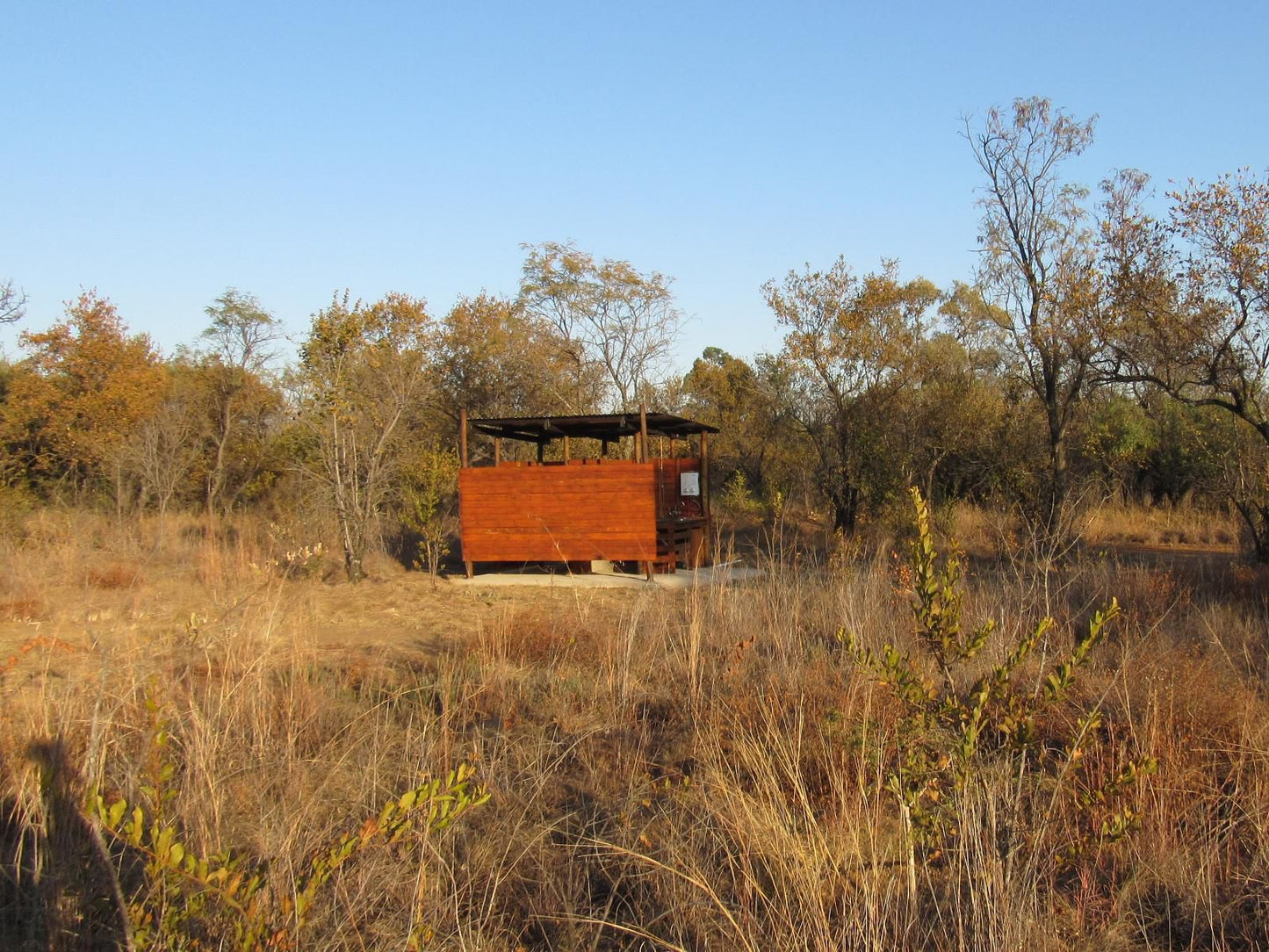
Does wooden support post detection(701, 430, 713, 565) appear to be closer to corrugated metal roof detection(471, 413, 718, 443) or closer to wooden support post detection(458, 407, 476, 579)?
corrugated metal roof detection(471, 413, 718, 443)

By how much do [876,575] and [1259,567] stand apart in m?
4.65

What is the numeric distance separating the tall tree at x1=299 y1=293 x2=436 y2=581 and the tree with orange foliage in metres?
7.90

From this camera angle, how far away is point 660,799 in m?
4.03

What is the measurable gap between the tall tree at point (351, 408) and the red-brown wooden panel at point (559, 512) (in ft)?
4.43

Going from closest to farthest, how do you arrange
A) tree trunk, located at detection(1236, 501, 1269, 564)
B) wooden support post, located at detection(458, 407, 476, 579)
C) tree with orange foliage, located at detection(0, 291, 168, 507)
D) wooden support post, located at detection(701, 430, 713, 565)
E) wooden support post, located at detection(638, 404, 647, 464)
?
tree trunk, located at detection(1236, 501, 1269, 564) → wooden support post, located at detection(638, 404, 647, 464) → wooden support post, located at detection(458, 407, 476, 579) → wooden support post, located at detection(701, 430, 713, 565) → tree with orange foliage, located at detection(0, 291, 168, 507)

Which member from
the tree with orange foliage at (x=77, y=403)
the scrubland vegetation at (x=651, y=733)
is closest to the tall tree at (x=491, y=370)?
the tree with orange foliage at (x=77, y=403)

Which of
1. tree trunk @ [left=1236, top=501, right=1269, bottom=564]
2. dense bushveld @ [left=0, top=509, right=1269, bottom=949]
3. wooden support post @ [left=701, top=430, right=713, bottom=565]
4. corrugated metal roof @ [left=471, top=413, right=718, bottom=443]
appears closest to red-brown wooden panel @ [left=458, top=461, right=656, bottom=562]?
corrugated metal roof @ [left=471, top=413, right=718, bottom=443]

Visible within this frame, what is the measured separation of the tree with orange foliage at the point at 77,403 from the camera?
18.9 meters

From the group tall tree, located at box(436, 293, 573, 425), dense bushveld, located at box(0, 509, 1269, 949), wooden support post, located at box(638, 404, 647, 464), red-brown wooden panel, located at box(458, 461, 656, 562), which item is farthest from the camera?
tall tree, located at box(436, 293, 573, 425)

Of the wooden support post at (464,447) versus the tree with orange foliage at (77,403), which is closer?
the wooden support post at (464,447)

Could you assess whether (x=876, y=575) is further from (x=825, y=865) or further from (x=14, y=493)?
(x=14, y=493)

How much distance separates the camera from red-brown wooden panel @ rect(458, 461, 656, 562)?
13000mm

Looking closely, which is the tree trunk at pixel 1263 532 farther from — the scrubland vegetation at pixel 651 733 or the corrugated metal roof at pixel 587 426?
the corrugated metal roof at pixel 587 426

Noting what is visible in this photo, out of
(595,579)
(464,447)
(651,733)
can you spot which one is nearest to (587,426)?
(464,447)
